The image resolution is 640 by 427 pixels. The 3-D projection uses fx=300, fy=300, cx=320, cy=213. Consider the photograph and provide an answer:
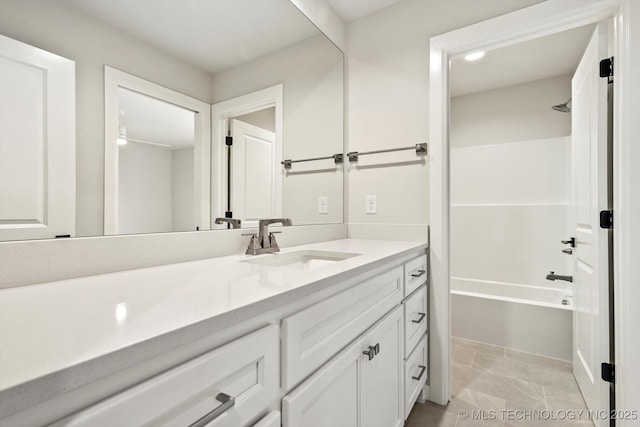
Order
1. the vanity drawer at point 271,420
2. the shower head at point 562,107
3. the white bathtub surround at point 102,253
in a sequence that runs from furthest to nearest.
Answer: the shower head at point 562,107
the white bathtub surround at point 102,253
the vanity drawer at point 271,420

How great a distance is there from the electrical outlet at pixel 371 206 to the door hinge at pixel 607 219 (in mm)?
1085

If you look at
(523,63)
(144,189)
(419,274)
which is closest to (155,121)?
(144,189)

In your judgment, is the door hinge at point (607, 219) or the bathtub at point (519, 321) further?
the bathtub at point (519, 321)

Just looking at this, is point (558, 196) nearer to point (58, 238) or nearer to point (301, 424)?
point (301, 424)

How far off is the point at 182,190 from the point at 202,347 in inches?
28.6

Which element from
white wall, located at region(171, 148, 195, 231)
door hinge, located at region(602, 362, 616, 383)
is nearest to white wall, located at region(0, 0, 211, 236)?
white wall, located at region(171, 148, 195, 231)

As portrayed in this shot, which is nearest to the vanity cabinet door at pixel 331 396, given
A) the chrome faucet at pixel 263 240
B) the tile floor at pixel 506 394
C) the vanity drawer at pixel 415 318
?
the vanity drawer at pixel 415 318

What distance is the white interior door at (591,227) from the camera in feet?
4.58

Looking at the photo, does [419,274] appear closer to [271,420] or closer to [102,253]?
[271,420]

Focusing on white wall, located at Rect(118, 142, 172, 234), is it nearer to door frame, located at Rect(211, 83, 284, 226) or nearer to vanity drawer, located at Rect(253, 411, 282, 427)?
door frame, located at Rect(211, 83, 284, 226)

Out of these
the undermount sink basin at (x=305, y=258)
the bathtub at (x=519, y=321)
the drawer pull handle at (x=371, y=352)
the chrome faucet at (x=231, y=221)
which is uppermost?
the chrome faucet at (x=231, y=221)

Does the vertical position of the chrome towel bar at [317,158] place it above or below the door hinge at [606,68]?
below

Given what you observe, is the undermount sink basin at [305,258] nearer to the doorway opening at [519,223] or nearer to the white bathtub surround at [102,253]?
the white bathtub surround at [102,253]

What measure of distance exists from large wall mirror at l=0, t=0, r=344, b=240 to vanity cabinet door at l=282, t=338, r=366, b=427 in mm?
692
